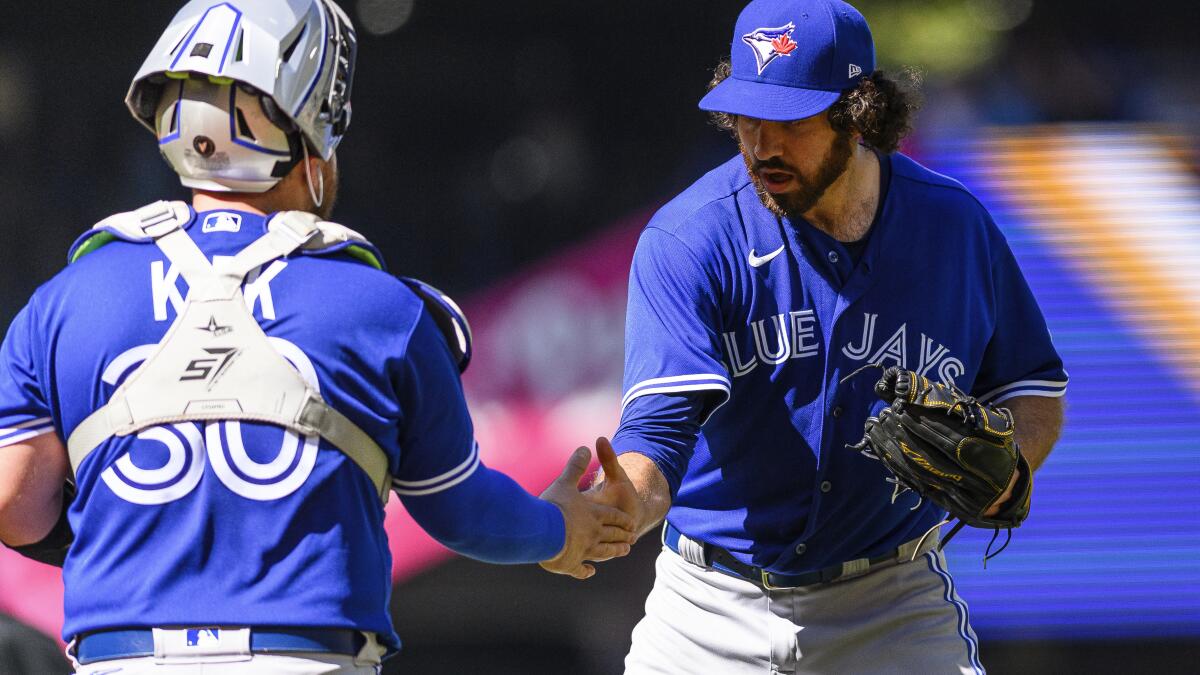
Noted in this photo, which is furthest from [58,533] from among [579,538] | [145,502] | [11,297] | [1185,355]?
[1185,355]

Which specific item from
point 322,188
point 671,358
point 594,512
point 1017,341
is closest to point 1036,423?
point 1017,341

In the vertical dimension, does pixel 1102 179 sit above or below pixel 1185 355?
above

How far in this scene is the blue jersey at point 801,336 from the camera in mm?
3723

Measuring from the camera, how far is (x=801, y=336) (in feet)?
12.2

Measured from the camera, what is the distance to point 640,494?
338 centimetres

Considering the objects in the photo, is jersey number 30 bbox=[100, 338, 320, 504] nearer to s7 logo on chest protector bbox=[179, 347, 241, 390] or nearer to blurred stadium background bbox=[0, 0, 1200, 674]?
s7 logo on chest protector bbox=[179, 347, 241, 390]

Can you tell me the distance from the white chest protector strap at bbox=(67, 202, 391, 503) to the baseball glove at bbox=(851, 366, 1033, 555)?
4.60 ft

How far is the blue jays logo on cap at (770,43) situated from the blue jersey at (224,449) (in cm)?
146

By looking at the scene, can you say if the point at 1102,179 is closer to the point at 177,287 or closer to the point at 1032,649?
the point at 1032,649

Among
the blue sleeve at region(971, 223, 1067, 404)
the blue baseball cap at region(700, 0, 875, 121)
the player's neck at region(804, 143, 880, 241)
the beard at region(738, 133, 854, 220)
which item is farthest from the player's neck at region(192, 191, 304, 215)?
the blue sleeve at region(971, 223, 1067, 404)

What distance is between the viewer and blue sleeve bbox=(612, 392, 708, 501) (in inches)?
137

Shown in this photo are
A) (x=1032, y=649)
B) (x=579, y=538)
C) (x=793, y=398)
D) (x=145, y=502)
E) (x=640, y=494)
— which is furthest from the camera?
(x=1032, y=649)

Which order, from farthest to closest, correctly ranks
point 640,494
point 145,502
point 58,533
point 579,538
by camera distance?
point 640,494 → point 579,538 → point 58,533 → point 145,502

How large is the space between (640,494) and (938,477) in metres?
0.68
